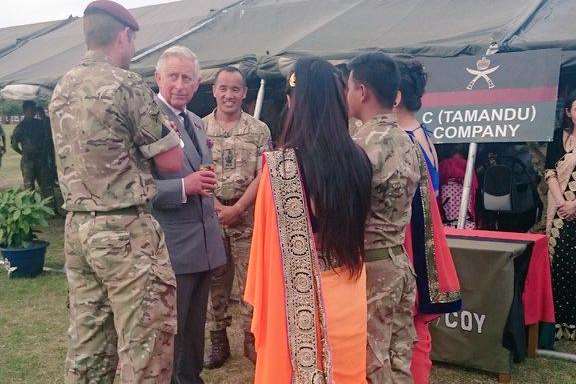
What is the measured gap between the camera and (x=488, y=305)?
3.51 meters

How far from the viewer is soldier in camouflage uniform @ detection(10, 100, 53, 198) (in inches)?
388

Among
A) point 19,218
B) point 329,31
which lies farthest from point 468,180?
point 19,218

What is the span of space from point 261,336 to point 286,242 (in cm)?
37

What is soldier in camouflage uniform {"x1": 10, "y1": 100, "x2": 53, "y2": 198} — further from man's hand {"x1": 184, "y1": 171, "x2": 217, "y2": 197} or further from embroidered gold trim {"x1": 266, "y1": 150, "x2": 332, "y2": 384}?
embroidered gold trim {"x1": 266, "y1": 150, "x2": 332, "y2": 384}

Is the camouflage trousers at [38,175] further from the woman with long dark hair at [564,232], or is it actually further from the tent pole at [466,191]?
the woman with long dark hair at [564,232]

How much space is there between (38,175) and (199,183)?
26.9 ft

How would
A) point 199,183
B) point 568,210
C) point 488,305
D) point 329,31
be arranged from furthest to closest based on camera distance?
point 329,31, point 568,210, point 488,305, point 199,183

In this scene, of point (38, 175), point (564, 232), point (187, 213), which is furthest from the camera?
point (38, 175)

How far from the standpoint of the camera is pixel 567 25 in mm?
4762

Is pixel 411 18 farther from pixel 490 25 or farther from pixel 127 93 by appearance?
pixel 127 93

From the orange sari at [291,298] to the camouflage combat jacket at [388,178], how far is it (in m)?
0.26

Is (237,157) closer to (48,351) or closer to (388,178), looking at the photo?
(388,178)

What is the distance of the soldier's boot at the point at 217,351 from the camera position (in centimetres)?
381

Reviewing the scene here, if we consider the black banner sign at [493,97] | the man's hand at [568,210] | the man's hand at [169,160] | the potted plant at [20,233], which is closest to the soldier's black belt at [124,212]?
the man's hand at [169,160]
